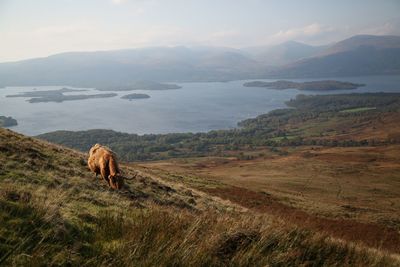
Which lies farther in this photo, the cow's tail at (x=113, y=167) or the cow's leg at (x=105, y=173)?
the cow's leg at (x=105, y=173)

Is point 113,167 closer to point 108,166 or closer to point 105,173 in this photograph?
point 108,166

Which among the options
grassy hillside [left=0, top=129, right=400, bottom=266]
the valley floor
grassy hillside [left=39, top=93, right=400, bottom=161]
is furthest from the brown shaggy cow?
grassy hillside [left=39, top=93, right=400, bottom=161]

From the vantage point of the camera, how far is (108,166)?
14.1 meters

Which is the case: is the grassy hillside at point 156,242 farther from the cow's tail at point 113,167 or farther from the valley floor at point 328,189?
the cow's tail at point 113,167

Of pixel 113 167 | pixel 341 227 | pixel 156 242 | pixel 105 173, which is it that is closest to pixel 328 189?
pixel 341 227

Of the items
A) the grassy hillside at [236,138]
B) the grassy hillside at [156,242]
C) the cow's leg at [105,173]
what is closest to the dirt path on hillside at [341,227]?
the grassy hillside at [156,242]

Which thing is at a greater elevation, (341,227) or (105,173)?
(105,173)

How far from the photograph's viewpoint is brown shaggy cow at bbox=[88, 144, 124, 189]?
542 inches

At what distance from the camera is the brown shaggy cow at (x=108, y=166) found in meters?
13.8

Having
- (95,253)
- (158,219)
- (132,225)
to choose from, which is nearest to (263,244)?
(158,219)

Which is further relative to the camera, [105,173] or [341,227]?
[341,227]

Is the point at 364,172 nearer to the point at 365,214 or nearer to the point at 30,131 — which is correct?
the point at 365,214

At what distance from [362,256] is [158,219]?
10.2 ft

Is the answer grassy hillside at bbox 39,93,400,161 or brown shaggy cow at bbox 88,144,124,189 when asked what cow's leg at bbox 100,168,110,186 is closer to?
brown shaggy cow at bbox 88,144,124,189
